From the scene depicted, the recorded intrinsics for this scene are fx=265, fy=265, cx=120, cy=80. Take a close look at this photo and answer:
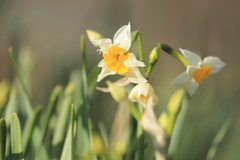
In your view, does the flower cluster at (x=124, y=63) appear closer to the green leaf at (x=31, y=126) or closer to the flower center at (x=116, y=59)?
the flower center at (x=116, y=59)

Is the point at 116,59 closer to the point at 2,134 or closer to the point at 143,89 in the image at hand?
the point at 143,89

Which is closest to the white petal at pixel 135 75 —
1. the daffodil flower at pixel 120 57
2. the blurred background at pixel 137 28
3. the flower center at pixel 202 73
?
the daffodil flower at pixel 120 57

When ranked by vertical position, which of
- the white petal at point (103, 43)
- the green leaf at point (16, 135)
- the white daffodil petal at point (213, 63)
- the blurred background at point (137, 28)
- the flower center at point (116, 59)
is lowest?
the blurred background at point (137, 28)

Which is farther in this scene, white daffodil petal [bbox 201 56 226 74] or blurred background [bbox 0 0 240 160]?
blurred background [bbox 0 0 240 160]

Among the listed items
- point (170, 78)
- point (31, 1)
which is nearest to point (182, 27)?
point (170, 78)

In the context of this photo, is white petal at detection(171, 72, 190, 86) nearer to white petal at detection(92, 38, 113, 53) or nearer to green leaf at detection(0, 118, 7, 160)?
white petal at detection(92, 38, 113, 53)

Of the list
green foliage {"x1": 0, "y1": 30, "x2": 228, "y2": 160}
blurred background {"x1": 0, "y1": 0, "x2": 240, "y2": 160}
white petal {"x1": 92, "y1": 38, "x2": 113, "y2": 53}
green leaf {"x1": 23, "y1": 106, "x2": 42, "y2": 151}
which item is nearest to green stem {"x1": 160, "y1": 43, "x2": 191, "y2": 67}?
green foliage {"x1": 0, "y1": 30, "x2": 228, "y2": 160}

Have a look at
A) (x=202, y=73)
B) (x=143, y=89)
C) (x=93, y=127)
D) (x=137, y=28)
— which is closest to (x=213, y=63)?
(x=202, y=73)
